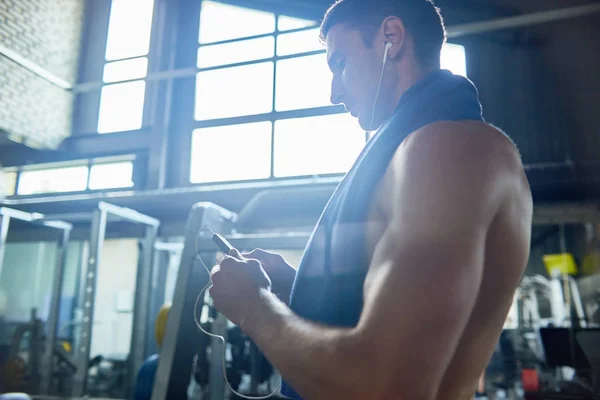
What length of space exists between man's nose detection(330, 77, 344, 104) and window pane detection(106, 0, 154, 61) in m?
1.31

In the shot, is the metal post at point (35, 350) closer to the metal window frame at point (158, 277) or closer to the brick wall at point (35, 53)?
the metal window frame at point (158, 277)

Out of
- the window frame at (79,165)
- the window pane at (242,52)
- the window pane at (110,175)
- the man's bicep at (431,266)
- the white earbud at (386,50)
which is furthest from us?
the window pane at (242,52)

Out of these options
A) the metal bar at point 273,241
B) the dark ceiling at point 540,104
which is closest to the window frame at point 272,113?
the dark ceiling at point 540,104

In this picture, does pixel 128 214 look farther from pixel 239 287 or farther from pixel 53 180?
pixel 239 287

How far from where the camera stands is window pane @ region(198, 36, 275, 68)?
3.99 metres

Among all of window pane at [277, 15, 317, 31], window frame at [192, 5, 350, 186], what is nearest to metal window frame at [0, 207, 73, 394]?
window frame at [192, 5, 350, 186]

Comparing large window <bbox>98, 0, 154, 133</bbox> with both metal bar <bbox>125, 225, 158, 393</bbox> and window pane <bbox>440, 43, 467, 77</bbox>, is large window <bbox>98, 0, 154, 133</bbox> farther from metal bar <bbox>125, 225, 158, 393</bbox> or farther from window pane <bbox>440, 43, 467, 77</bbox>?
window pane <bbox>440, 43, 467, 77</bbox>

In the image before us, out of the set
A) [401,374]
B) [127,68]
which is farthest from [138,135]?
[401,374]

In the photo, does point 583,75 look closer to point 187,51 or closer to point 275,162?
point 275,162

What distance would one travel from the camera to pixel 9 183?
2.48m

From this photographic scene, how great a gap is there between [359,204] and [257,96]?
370 centimetres

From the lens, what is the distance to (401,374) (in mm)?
384

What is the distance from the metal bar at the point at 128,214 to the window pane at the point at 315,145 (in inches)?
42.8

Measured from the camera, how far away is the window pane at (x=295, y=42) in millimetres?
3840
